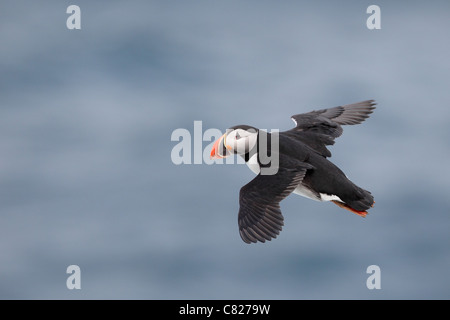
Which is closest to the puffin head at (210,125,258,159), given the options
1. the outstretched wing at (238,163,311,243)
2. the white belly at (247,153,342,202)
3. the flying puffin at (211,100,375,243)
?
the flying puffin at (211,100,375,243)

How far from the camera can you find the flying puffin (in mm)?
7191

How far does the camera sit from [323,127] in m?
8.58

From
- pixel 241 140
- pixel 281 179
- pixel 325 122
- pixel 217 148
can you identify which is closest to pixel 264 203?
pixel 281 179

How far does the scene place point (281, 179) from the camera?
732 cm

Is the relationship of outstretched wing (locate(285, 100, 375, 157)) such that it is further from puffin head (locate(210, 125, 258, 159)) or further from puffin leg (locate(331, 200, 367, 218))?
puffin head (locate(210, 125, 258, 159))

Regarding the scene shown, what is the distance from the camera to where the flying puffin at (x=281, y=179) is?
7191 mm

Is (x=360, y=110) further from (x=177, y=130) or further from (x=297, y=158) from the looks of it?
(x=177, y=130)

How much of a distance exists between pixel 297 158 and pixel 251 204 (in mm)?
711

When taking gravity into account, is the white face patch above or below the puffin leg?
above

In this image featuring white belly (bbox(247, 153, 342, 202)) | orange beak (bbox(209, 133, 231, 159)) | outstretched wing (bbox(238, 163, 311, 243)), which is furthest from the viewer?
orange beak (bbox(209, 133, 231, 159))

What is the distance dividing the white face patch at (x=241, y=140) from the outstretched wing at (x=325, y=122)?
0.75 m

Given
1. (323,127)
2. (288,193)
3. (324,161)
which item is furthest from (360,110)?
(288,193)

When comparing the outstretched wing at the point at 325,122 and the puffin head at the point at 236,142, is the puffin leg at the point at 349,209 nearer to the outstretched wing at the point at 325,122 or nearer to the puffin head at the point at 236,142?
the outstretched wing at the point at 325,122

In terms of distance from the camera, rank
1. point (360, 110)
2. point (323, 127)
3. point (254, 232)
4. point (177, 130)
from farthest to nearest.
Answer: point (360, 110)
point (323, 127)
point (177, 130)
point (254, 232)
